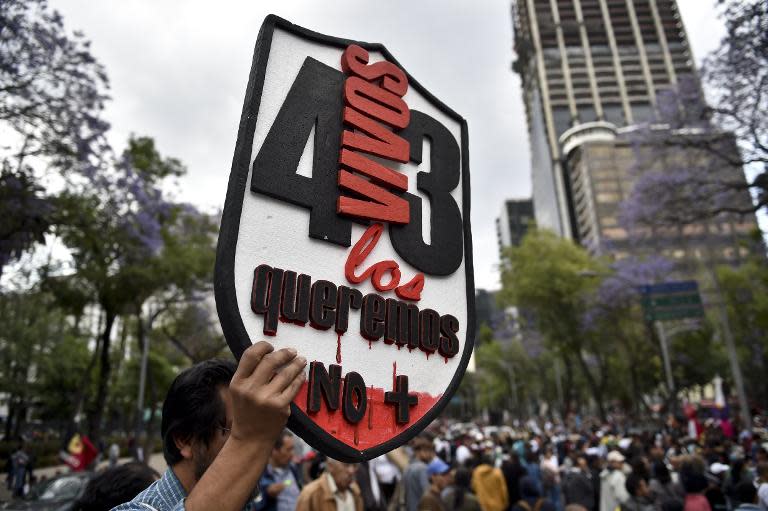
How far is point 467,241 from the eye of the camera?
6.13 ft

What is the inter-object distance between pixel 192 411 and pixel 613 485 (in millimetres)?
6741

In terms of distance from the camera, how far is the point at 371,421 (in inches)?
54.7

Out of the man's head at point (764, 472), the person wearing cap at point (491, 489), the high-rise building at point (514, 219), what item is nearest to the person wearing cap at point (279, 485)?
the person wearing cap at point (491, 489)

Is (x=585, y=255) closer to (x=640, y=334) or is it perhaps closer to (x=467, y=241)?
(x=640, y=334)

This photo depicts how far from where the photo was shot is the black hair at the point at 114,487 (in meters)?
2.35

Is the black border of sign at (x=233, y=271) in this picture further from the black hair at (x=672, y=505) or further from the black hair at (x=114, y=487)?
the black hair at (x=672, y=505)

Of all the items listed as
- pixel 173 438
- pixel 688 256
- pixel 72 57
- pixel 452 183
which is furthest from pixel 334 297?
pixel 688 256

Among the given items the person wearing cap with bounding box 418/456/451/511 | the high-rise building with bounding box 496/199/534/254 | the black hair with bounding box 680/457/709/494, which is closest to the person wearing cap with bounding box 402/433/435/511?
the person wearing cap with bounding box 418/456/451/511

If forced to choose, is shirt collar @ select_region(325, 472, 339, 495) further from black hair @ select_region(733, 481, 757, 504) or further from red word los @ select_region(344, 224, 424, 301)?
black hair @ select_region(733, 481, 757, 504)

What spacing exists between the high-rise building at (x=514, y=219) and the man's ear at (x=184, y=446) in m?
106

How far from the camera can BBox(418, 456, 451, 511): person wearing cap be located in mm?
4623

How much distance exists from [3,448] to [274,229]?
90.2 feet

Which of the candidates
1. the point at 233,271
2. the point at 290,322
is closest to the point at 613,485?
the point at 290,322

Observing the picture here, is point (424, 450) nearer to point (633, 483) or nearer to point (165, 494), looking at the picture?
point (633, 483)
